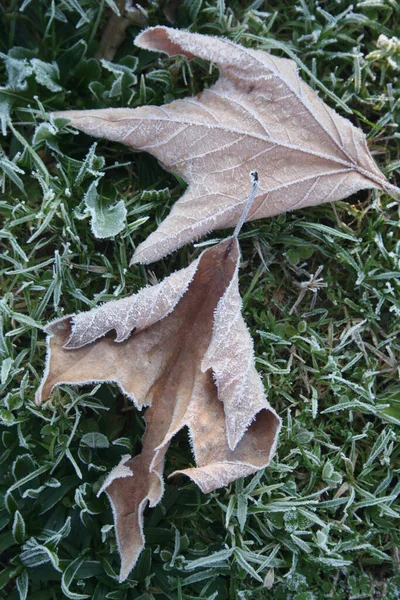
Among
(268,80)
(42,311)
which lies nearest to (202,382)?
(42,311)

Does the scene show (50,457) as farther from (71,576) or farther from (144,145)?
(144,145)

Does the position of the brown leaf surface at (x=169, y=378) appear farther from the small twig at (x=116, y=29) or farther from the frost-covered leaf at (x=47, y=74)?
the small twig at (x=116, y=29)

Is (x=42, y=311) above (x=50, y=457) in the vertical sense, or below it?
above

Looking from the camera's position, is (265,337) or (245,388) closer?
(245,388)

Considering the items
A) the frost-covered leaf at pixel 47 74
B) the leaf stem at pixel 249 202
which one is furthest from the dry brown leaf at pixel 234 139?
the frost-covered leaf at pixel 47 74

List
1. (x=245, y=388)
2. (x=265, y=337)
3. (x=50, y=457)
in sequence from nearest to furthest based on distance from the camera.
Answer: (x=245, y=388)
(x=50, y=457)
(x=265, y=337)
